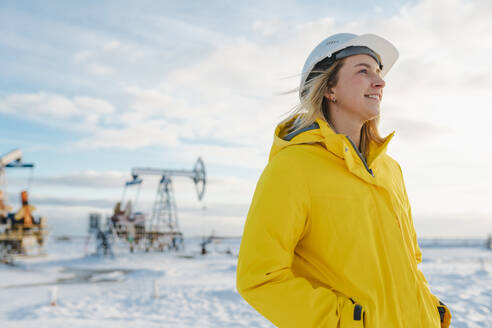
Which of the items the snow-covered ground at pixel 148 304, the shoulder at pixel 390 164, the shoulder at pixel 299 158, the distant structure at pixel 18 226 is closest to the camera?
the shoulder at pixel 299 158

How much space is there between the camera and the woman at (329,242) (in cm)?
160

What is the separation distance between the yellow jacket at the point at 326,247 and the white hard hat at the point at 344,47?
41cm

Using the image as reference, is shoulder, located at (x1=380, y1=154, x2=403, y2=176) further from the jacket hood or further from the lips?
the lips

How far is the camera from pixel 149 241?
1111 inches

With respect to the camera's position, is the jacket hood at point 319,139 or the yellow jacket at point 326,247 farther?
the jacket hood at point 319,139

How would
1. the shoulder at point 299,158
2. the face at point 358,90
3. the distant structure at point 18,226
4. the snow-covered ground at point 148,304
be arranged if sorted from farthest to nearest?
the distant structure at point 18,226 < the snow-covered ground at point 148,304 < the face at point 358,90 < the shoulder at point 299,158

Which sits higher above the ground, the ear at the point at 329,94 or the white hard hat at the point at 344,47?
the white hard hat at the point at 344,47

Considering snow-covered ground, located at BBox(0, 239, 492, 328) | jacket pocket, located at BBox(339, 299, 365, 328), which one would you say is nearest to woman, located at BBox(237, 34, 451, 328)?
jacket pocket, located at BBox(339, 299, 365, 328)

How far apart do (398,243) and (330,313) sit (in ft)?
1.55

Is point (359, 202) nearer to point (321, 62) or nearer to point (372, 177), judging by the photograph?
point (372, 177)

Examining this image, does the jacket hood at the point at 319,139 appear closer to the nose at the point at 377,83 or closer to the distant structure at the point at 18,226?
the nose at the point at 377,83

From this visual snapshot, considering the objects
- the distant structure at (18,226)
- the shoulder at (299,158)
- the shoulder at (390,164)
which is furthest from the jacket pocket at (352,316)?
the distant structure at (18,226)

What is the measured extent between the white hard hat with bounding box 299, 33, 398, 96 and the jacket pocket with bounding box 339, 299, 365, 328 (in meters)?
1.12

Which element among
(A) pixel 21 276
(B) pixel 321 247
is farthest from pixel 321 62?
(A) pixel 21 276
